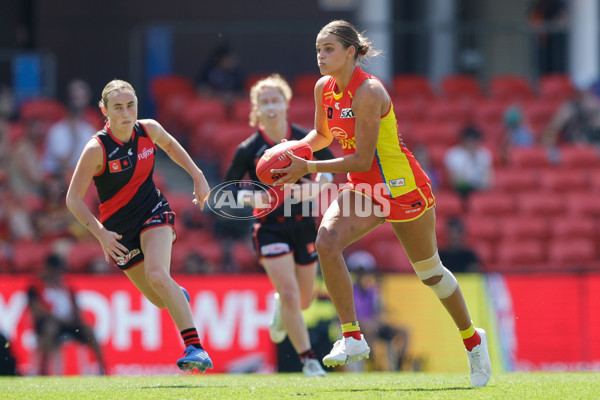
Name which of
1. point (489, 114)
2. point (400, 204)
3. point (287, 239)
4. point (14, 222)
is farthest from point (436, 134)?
point (400, 204)

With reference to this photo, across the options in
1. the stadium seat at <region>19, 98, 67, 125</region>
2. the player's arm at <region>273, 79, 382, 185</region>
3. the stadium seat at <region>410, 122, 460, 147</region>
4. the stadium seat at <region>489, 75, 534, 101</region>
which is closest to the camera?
the player's arm at <region>273, 79, 382, 185</region>

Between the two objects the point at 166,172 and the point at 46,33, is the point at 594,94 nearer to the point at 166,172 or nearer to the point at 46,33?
the point at 166,172

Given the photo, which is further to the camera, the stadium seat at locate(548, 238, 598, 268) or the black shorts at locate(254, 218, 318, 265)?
the stadium seat at locate(548, 238, 598, 268)

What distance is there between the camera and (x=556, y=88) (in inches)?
661

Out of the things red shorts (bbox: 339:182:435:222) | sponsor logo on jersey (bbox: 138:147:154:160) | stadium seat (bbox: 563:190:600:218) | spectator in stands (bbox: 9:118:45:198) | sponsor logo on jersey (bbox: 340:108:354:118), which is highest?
sponsor logo on jersey (bbox: 340:108:354:118)

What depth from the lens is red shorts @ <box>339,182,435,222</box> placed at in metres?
6.18

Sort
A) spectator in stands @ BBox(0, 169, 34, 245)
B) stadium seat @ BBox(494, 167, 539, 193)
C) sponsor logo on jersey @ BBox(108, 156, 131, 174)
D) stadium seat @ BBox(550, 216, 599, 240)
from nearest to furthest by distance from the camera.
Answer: sponsor logo on jersey @ BBox(108, 156, 131, 174) → spectator in stands @ BBox(0, 169, 34, 245) → stadium seat @ BBox(550, 216, 599, 240) → stadium seat @ BBox(494, 167, 539, 193)

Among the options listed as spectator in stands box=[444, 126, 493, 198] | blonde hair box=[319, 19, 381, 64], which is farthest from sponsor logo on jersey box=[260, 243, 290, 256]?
spectator in stands box=[444, 126, 493, 198]

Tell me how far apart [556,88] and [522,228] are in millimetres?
4245

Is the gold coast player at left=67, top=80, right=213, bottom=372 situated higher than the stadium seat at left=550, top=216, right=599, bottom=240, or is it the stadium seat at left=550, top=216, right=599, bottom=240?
the gold coast player at left=67, top=80, right=213, bottom=372

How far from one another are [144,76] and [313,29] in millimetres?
3383

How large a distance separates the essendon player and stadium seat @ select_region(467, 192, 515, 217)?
20.2ft

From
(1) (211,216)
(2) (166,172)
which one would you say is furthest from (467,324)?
(2) (166,172)

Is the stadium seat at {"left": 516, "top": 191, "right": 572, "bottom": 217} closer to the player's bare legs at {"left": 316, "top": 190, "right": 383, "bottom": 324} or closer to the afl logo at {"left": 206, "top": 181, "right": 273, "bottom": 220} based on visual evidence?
the afl logo at {"left": 206, "top": 181, "right": 273, "bottom": 220}
